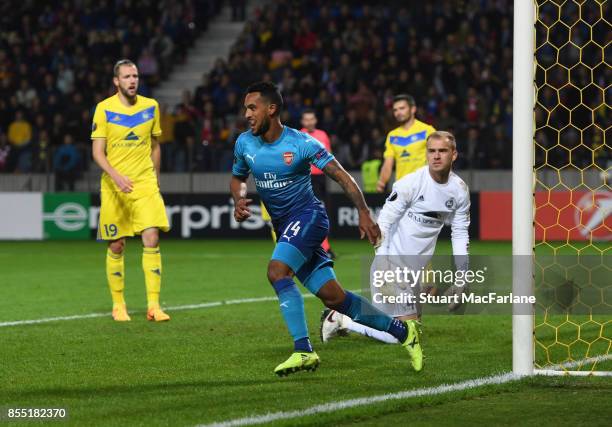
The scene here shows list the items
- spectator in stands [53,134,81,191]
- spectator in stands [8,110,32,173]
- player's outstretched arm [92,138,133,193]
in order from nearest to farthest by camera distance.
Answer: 1. player's outstretched arm [92,138,133,193]
2. spectator in stands [53,134,81,191]
3. spectator in stands [8,110,32,173]

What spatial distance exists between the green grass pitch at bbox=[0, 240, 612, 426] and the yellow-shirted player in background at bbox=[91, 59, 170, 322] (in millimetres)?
425

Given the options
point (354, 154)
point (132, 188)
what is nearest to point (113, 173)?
point (132, 188)

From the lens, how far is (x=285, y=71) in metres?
24.2

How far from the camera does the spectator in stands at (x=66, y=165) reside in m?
21.8

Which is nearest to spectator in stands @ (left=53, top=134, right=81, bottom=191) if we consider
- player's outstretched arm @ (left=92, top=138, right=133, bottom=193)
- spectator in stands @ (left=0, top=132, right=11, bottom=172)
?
spectator in stands @ (left=0, top=132, right=11, bottom=172)

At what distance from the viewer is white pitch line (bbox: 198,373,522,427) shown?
5.27m

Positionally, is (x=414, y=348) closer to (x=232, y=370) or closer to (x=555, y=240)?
(x=232, y=370)

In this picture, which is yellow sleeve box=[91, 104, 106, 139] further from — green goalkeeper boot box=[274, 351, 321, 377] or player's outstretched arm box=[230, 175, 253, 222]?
green goalkeeper boot box=[274, 351, 321, 377]

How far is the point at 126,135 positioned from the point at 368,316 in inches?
145

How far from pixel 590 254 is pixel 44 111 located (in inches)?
507

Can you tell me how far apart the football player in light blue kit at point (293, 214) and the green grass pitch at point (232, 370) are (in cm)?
29

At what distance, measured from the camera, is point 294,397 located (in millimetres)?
5957

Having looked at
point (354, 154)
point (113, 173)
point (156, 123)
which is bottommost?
point (113, 173)

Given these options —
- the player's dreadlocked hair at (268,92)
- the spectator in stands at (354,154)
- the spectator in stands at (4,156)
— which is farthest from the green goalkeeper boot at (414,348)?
the spectator in stands at (4,156)
